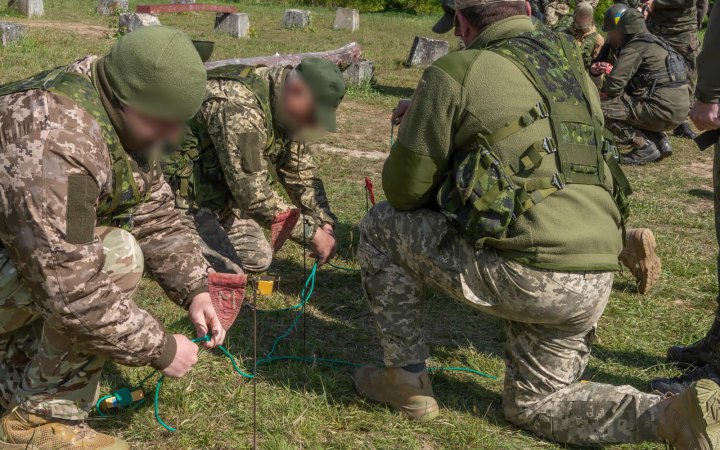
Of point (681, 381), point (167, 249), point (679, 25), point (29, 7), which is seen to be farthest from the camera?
point (29, 7)

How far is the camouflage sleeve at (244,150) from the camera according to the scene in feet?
14.5

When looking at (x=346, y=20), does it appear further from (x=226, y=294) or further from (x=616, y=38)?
(x=226, y=294)

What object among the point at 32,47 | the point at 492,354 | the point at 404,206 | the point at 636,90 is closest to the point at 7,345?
the point at 404,206

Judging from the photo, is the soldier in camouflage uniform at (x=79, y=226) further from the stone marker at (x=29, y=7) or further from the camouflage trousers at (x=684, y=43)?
the stone marker at (x=29, y=7)

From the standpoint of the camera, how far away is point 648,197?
7688 millimetres

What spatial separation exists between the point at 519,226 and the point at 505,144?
0.33m

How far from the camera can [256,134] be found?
14.6 ft

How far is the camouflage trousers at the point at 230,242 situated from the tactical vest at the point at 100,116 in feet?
6.51

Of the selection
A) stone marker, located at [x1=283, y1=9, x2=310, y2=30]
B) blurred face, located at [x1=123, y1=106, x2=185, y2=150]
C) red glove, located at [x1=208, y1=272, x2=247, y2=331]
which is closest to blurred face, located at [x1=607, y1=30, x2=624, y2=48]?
red glove, located at [x1=208, y1=272, x2=247, y2=331]

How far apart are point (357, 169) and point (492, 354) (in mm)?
3715

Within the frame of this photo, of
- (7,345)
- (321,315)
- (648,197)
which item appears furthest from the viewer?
(648,197)

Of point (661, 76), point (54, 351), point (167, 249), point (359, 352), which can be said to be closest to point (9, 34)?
point (661, 76)

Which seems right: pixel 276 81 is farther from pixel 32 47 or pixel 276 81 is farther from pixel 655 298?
pixel 32 47

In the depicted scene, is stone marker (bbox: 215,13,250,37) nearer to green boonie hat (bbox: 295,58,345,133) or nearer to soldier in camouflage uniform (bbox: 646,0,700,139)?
soldier in camouflage uniform (bbox: 646,0,700,139)
